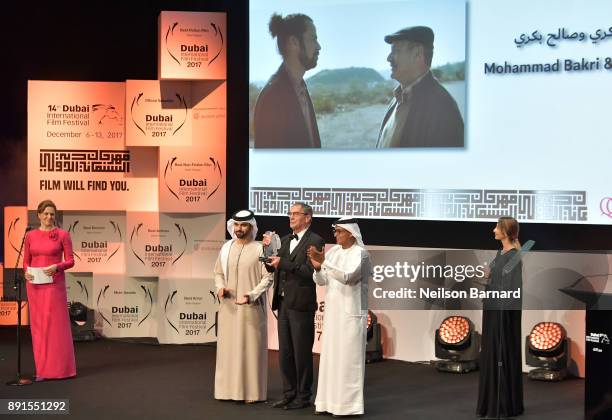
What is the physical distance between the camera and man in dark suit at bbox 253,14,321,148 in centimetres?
923

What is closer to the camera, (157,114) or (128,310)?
(157,114)

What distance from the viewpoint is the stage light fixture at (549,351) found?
8.09m

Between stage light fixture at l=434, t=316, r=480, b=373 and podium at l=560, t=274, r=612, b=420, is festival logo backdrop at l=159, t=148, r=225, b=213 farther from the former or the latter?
podium at l=560, t=274, r=612, b=420

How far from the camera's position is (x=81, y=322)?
10.3 metres

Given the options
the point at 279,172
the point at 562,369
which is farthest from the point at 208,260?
the point at 562,369

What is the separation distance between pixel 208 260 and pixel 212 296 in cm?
37

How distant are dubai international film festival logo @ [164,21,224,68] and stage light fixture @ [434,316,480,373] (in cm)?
353

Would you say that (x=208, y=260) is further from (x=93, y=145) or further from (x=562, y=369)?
(x=562, y=369)

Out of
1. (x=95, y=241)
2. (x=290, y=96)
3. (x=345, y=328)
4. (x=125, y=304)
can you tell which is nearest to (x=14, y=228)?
(x=95, y=241)

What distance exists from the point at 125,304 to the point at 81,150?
1704 millimetres

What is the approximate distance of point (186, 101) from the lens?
32.9ft

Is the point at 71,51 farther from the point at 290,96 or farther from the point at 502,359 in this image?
the point at 502,359
